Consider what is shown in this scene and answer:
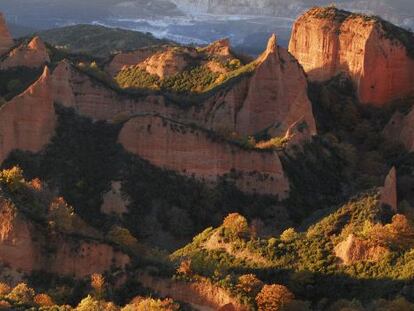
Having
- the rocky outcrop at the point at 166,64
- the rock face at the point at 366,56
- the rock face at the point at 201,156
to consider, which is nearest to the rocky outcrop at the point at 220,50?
the rocky outcrop at the point at 166,64

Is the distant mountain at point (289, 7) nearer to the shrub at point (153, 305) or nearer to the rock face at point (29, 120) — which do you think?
the rock face at point (29, 120)

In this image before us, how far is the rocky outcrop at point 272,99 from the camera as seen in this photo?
53.1 metres

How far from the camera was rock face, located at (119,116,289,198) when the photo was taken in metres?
45.8

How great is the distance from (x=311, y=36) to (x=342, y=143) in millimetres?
11612

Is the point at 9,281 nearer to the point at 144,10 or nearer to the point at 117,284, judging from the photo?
the point at 117,284

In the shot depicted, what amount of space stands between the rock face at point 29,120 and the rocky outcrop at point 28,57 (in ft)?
26.4

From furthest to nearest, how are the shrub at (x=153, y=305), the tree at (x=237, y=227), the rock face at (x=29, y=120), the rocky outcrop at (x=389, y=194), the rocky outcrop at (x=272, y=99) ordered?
the rocky outcrop at (x=272, y=99), the rock face at (x=29, y=120), the rocky outcrop at (x=389, y=194), the tree at (x=237, y=227), the shrub at (x=153, y=305)

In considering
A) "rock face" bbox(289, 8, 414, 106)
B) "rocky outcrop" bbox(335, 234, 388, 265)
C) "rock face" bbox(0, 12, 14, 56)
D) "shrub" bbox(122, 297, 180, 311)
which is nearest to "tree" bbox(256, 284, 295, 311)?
"shrub" bbox(122, 297, 180, 311)

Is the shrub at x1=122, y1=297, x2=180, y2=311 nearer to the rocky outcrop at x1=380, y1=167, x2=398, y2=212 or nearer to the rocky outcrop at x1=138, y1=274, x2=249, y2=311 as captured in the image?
the rocky outcrop at x1=138, y1=274, x2=249, y2=311

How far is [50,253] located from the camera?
3244cm

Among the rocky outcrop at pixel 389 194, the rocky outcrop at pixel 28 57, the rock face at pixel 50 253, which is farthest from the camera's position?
the rocky outcrop at pixel 28 57

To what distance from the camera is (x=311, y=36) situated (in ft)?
215

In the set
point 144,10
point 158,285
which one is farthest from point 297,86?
point 144,10

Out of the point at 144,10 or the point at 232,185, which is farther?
the point at 144,10
